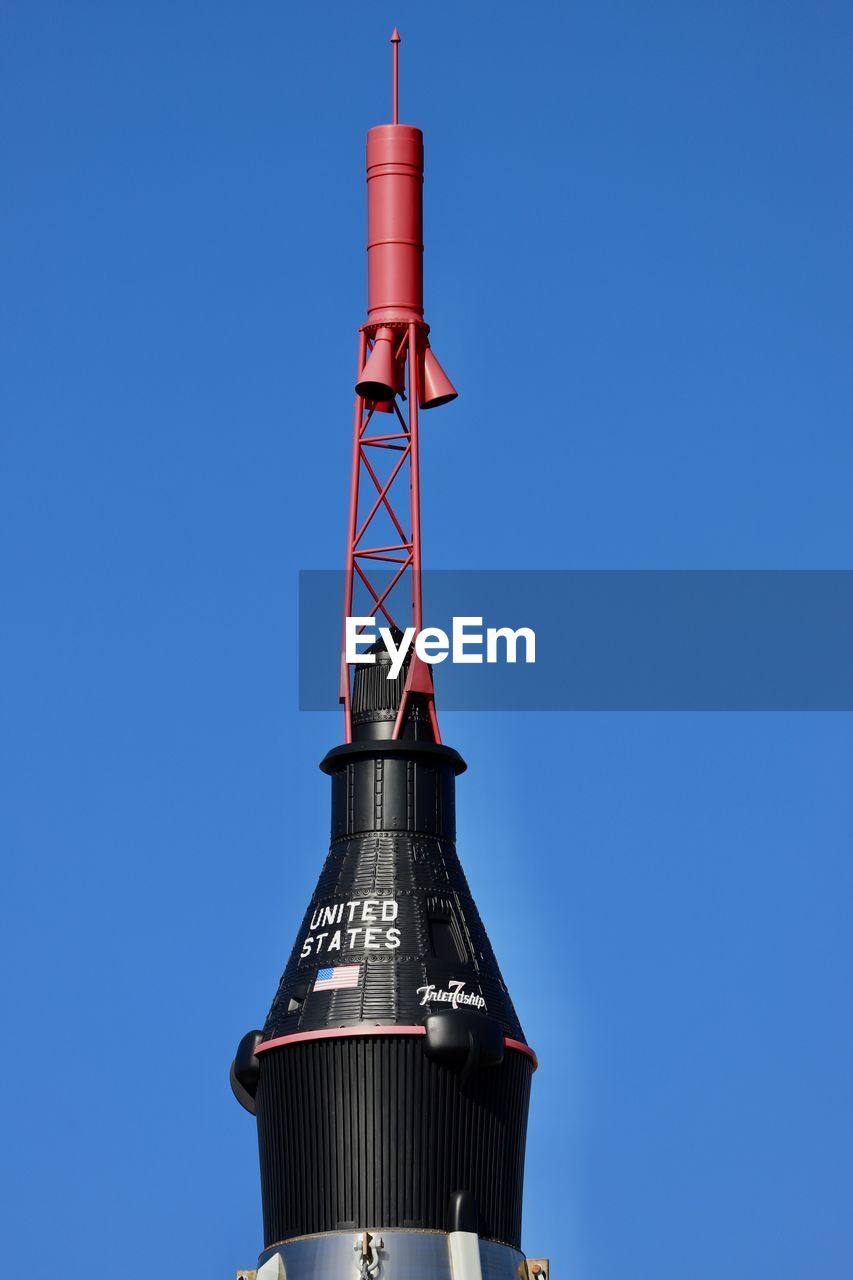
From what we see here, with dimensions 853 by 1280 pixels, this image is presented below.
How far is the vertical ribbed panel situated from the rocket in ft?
0.23

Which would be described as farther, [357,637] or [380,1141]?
[357,637]

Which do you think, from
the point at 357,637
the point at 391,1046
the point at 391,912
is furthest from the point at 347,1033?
the point at 357,637

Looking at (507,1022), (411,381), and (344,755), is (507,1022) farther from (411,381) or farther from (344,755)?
(411,381)

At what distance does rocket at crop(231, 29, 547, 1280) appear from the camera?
11812cm

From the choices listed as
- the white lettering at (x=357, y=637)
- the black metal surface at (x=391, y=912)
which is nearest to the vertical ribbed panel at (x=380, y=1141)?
the black metal surface at (x=391, y=912)

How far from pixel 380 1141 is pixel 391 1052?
355 cm

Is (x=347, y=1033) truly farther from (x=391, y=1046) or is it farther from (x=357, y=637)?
(x=357, y=637)

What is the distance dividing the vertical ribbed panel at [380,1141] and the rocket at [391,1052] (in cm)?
7

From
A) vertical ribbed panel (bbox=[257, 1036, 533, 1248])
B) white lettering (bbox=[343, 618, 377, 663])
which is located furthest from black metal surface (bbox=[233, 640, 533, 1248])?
white lettering (bbox=[343, 618, 377, 663])

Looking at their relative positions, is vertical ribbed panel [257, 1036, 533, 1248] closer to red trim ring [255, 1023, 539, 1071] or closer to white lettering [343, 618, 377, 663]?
red trim ring [255, 1023, 539, 1071]

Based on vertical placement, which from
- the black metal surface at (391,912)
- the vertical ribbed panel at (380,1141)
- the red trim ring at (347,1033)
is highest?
the black metal surface at (391,912)

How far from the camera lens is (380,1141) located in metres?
119

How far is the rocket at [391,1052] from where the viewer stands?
11812cm

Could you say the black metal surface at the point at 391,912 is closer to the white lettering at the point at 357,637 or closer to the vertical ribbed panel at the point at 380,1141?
the vertical ribbed panel at the point at 380,1141
